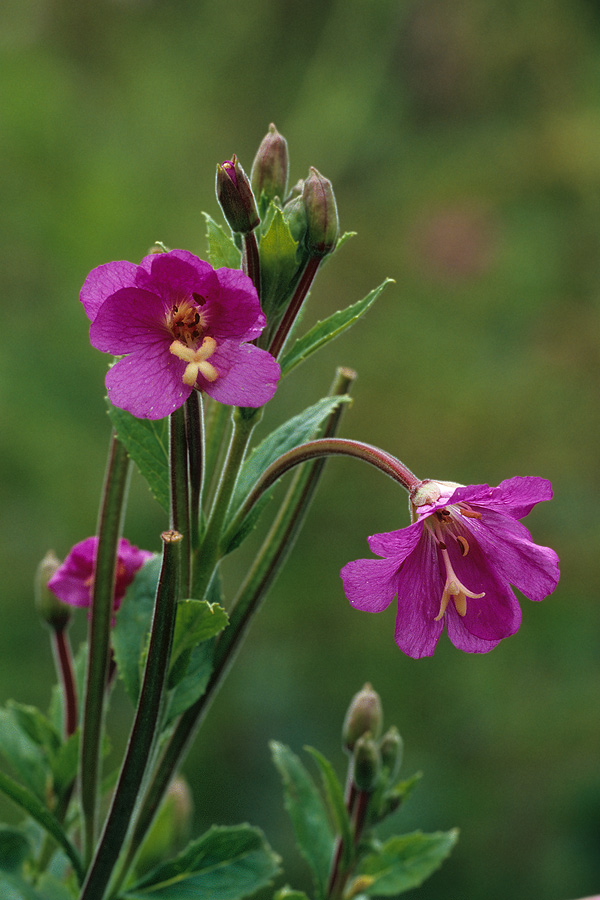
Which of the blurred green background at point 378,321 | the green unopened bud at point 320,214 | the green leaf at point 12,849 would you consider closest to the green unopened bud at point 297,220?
the green unopened bud at point 320,214

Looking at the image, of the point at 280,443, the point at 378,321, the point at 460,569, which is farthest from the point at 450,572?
the point at 378,321

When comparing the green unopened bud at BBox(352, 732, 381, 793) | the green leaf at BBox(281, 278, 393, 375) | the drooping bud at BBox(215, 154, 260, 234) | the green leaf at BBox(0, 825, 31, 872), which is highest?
the drooping bud at BBox(215, 154, 260, 234)

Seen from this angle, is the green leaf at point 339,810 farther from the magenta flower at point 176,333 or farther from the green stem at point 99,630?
the magenta flower at point 176,333

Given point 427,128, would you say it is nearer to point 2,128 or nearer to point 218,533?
point 2,128

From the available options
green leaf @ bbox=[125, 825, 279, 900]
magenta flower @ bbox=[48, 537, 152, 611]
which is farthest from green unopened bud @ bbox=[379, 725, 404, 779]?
magenta flower @ bbox=[48, 537, 152, 611]

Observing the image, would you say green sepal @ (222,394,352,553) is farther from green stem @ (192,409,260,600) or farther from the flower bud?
the flower bud

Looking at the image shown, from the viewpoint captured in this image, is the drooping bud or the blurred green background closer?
the drooping bud

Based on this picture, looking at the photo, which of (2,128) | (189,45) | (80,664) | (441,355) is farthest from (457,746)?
(189,45)
